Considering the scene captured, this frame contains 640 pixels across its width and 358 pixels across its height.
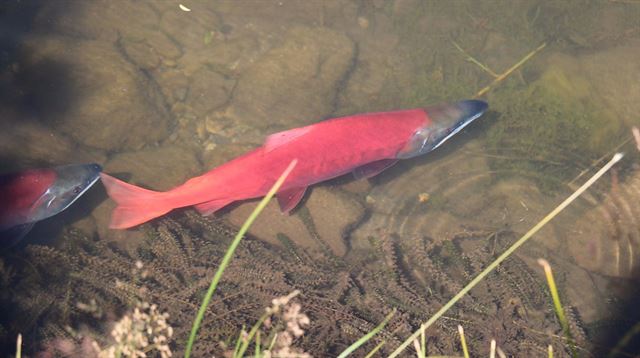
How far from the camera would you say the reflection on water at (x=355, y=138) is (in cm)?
414

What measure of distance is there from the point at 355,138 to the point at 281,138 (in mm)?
829

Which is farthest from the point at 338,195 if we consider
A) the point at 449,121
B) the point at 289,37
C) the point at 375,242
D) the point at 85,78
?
the point at 85,78

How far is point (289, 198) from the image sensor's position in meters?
4.94

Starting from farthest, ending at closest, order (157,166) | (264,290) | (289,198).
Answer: (157,166) < (289,198) < (264,290)

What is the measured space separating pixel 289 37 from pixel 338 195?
3.11m

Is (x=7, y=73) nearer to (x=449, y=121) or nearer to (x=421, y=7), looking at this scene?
(x=449, y=121)

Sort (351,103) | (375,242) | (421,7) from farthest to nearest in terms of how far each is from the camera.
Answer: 1. (421,7)
2. (351,103)
3. (375,242)

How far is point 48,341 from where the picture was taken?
3670 mm

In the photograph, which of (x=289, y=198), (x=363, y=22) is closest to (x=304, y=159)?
(x=289, y=198)

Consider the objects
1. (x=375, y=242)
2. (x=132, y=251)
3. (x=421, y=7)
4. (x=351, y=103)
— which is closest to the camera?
(x=132, y=251)

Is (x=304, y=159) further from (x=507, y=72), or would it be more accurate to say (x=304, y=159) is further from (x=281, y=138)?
(x=507, y=72)

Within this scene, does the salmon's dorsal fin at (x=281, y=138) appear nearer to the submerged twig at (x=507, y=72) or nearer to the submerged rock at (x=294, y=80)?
the submerged rock at (x=294, y=80)

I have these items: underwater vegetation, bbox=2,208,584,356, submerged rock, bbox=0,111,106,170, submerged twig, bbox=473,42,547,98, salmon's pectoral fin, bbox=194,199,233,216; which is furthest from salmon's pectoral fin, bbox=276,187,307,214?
submerged twig, bbox=473,42,547,98

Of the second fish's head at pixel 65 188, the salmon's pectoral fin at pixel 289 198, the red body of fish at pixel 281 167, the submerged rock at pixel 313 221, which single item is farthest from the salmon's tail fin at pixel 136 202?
the salmon's pectoral fin at pixel 289 198
